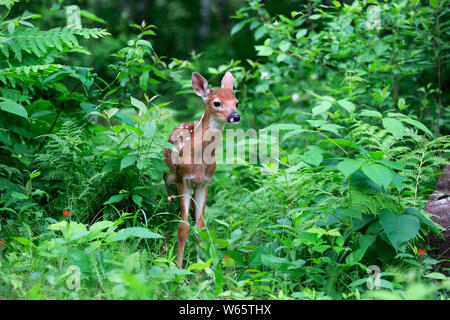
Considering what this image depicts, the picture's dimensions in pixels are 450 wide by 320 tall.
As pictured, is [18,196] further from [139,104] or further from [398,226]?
[398,226]

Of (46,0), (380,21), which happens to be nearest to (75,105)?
(46,0)

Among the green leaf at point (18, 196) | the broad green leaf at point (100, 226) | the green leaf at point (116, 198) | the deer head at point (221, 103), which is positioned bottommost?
the broad green leaf at point (100, 226)

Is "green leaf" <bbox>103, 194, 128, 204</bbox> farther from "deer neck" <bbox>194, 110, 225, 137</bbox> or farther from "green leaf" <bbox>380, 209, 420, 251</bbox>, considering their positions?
"green leaf" <bbox>380, 209, 420, 251</bbox>

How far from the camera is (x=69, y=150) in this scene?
4500 mm

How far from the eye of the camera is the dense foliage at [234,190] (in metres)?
3.25

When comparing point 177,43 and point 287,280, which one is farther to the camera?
point 177,43

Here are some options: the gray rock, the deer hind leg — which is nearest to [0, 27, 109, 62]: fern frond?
the deer hind leg

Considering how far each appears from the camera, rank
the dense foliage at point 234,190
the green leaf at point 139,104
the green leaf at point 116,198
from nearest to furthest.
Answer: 1. the dense foliage at point 234,190
2. the green leaf at point 139,104
3. the green leaf at point 116,198

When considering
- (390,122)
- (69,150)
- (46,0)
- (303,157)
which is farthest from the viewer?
(46,0)

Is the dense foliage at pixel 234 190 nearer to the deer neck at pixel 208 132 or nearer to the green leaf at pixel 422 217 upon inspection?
the green leaf at pixel 422 217

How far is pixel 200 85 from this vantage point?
4027 mm

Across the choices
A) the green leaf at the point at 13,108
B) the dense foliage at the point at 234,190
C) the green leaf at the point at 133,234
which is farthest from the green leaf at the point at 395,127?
the green leaf at the point at 13,108
